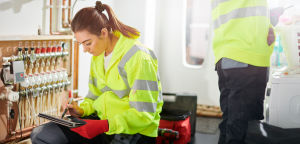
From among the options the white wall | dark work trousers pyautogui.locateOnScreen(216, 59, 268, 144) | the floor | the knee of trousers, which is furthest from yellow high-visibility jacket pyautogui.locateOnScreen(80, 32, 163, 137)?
the white wall

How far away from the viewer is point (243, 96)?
5.18ft

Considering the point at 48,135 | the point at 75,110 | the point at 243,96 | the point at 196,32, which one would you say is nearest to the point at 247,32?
the point at 243,96

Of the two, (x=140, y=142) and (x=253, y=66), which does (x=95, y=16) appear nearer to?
(x=140, y=142)

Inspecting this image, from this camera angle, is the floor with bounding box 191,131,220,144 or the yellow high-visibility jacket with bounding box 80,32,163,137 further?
the floor with bounding box 191,131,220,144

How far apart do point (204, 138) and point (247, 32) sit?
1.26 metres

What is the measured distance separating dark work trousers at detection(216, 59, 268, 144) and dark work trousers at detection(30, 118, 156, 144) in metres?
0.51

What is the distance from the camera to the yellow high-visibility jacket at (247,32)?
1.55 metres

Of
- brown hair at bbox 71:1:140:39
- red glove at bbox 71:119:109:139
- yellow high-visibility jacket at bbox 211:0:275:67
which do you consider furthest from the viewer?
yellow high-visibility jacket at bbox 211:0:275:67

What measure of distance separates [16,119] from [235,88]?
4.90 feet

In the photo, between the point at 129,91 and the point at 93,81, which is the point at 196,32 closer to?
the point at 93,81

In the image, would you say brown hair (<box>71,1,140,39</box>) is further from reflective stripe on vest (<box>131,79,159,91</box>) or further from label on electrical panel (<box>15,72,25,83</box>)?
label on electrical panel (<box>15,72,25,83</box>)

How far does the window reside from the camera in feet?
11.1

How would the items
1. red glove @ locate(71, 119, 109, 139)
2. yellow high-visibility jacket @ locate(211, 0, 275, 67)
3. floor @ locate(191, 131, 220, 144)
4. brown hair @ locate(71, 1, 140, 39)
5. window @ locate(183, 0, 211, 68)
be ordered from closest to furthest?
red glove @ locate(71, 119, 109, 139) < brown hair @ locate(71, 1, 140, 39) < yellow high-visibility jacket @ locate(211, 0, 275, 67) < floor @ locate(191, 131, 220, 144) < window @ locate(183, 0, 211, 68)

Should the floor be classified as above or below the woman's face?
below
